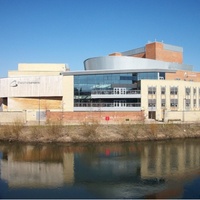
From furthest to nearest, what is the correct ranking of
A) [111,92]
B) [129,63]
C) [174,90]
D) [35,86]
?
[129,63] → [35,86] → [174,90] → [111,92]

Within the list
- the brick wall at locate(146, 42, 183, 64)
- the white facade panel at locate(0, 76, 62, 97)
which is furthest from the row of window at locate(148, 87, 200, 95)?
the white facade panel at locate(0, 76, 62, 97)

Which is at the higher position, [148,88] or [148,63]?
[148,63]

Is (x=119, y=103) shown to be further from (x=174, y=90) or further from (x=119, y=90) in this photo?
(x=174, y=90)

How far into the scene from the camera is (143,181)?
21.8 metres

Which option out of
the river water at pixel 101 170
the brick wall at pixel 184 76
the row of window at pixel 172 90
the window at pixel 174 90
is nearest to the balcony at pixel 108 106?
the row of window at pixel 172 90

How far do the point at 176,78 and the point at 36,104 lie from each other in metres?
27.5

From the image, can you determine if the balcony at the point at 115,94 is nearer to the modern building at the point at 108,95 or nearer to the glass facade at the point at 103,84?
the modern building at the point at 108,95

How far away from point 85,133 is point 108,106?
12264 mm

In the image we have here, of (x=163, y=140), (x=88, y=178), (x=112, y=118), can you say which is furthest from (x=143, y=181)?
(x=112, y=118)

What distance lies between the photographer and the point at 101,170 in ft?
83.2

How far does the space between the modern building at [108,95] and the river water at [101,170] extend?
11.8 m

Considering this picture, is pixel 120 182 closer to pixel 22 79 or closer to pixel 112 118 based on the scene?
pixel 112 118

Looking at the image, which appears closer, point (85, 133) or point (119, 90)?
point (85, 133)

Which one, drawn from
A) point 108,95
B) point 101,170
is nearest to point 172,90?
point 108,95
